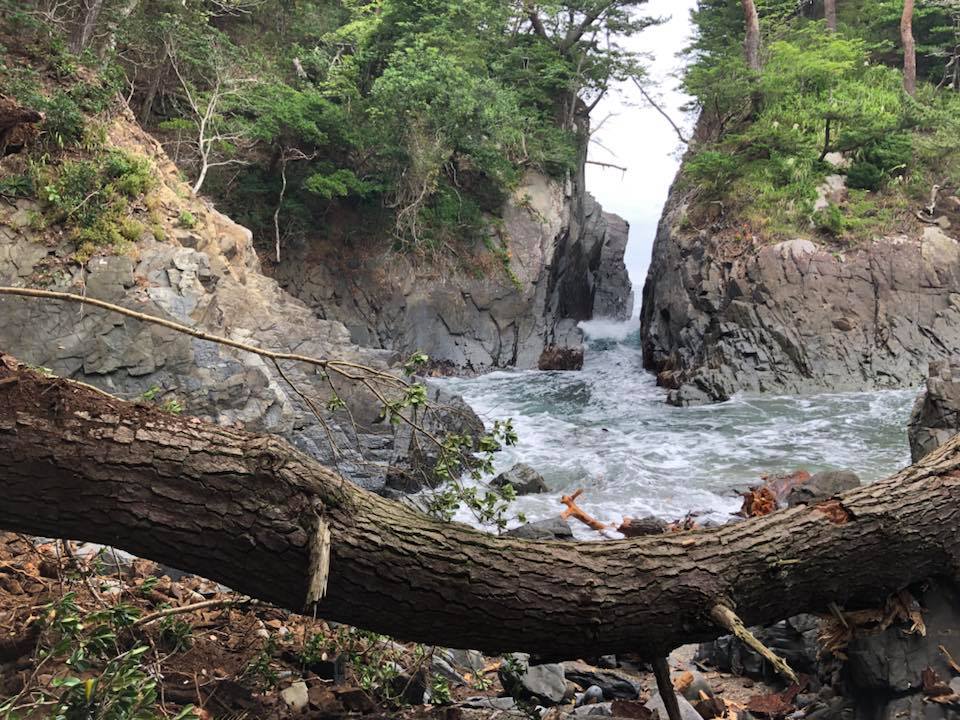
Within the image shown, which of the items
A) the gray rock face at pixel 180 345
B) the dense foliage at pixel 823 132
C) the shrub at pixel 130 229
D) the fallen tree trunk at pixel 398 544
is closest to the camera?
the fallen tree trunk at pixel 398 544

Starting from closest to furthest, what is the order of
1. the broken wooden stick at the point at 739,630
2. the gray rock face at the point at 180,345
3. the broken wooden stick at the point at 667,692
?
the broken wooden stick at the point at 739,630 → the broken wooden stick at the point at 667,692 → the gray rock face at the point at 180,345

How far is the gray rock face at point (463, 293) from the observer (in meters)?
18.0

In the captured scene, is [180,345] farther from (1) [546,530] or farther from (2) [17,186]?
(1) [546,530]

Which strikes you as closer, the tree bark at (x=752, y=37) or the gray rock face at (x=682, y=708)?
the gray rock face at (x=682, y=708)

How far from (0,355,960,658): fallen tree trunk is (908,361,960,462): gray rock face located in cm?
526

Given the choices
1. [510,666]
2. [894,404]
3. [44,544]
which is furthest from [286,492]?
[894,404]

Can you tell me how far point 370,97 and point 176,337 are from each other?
11198 mm

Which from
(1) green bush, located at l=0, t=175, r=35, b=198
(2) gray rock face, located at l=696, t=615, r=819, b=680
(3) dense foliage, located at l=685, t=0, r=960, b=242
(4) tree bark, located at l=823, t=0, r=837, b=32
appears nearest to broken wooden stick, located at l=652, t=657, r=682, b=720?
(2) gray rock face, located at l=696, t=615, r=819, b=680

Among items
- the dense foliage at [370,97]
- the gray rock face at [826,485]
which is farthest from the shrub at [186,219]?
the gray rock face at [826,485]

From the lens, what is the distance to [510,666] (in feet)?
10.5

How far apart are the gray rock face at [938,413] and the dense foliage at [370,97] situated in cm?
1168

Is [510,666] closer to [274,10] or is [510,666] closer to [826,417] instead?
[826,417]

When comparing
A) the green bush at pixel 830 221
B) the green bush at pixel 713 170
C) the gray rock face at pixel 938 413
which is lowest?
the gray rock face at pixel 938 413

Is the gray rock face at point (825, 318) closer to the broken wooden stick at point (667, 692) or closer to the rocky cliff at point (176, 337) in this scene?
the rocky cliff at point (176, 337)
